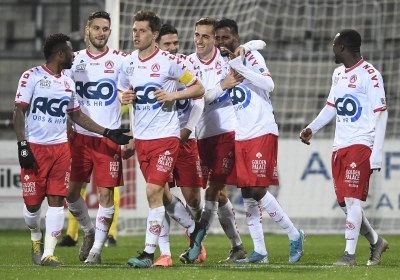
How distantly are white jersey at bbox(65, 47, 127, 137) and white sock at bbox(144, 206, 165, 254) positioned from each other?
1.17 meters

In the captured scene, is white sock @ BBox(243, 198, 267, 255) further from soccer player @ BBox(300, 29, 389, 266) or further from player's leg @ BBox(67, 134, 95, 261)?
player's leg @ BBox(67, 134, 95, 261)

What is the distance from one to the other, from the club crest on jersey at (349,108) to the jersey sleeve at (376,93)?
0.13 metres

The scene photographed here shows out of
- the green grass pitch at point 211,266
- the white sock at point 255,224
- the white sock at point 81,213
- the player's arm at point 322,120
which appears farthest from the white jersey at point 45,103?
the player's arm at point 322,120

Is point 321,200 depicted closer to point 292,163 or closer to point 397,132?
point 292,163

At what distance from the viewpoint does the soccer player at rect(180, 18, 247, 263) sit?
328 inches

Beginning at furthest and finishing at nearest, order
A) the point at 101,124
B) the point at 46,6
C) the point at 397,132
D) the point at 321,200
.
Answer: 1. the point at 46,6
2. the point at 397,132
3. the point at 321,200
4. the point at 101,124

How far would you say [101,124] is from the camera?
7.87 metres

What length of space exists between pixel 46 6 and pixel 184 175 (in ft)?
29.4

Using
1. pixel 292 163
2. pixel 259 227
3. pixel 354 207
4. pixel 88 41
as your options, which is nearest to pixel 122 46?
pixel 292 163

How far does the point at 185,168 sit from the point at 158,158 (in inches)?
39.3

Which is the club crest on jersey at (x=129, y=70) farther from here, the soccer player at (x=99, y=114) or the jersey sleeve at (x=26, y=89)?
the jersey sleeve at (x=26, y=89)

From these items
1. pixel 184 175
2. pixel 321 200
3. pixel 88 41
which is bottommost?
pixel 321 200

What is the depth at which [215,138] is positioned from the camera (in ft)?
27.6

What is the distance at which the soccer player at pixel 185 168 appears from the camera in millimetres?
7691
